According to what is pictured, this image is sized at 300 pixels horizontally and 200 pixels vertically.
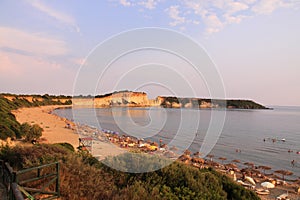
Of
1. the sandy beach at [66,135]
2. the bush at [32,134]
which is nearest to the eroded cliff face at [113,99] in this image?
the sandy beach at [66,135]

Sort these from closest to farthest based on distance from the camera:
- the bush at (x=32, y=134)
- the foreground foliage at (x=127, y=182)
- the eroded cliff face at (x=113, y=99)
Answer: the foreground foliage at (x=127, y=182) → the eroded cliff face at (x=113, y=99) → the bush at (x=32, y=134)

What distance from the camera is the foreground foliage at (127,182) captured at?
15.7ft

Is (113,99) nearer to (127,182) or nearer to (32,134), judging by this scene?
(127,182)

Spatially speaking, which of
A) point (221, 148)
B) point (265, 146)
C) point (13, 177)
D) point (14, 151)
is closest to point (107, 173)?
point (13, 177)

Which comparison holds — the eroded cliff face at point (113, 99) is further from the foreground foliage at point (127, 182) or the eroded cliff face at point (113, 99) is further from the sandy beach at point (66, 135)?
the foreground foliage at point (127, 182)

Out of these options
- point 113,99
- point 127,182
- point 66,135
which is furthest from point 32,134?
point 127,182

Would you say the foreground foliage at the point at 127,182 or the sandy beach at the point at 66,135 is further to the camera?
the sandy beach at the point at 66,135

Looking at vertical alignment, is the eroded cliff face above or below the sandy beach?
above

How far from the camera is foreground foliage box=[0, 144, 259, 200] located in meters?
4.79

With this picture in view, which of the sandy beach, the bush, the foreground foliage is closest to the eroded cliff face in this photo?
the sandy beach

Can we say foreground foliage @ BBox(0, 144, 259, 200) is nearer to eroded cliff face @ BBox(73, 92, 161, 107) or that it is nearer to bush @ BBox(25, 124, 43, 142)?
eroded cliff face @ BBox(73, 92, 161, 107)

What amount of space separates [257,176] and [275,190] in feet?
9.26

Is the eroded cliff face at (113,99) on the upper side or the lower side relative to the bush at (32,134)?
upper

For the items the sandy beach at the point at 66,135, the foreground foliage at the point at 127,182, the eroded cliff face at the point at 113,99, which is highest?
the eroded cliff face at the point at 113,99
